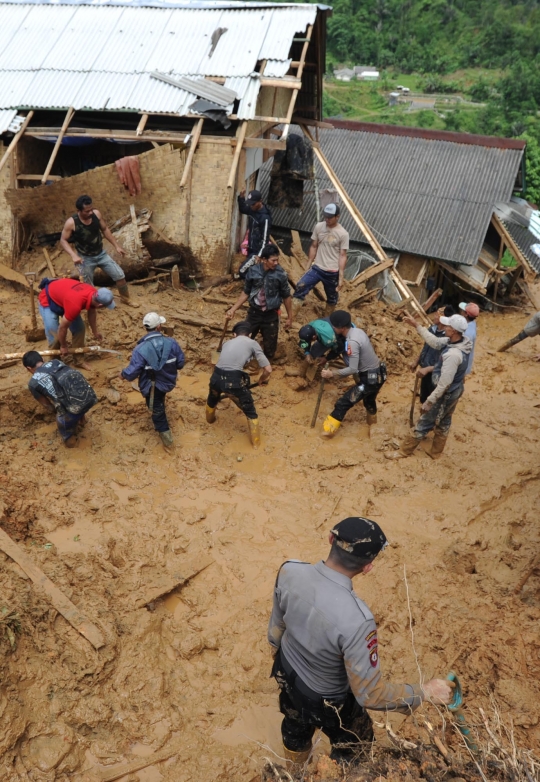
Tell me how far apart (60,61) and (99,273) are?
416 centimetres

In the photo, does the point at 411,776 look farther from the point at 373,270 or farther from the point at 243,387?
the point at 373,270

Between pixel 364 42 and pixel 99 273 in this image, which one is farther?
pixel 364 42

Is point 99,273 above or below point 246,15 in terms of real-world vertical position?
below

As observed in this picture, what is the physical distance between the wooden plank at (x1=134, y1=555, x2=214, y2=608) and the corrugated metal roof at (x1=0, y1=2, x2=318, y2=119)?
7060 mm

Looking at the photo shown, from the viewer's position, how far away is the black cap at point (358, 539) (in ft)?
10.0

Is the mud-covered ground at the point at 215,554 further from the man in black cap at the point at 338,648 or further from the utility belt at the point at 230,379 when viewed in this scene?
the utility belt at the point at 230,379

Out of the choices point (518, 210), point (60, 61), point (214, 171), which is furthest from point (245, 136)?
point (518, 210)

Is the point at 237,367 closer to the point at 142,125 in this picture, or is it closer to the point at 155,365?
the point at 155,365

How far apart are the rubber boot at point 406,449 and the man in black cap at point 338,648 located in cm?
417

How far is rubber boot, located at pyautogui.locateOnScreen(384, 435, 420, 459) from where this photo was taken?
7.35m

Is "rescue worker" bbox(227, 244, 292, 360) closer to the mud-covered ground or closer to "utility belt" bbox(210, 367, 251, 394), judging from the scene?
the mud-covered ground

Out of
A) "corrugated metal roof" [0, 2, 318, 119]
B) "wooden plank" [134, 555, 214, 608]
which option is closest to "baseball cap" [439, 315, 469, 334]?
"wooden plank" [134, 555, 214, 608]

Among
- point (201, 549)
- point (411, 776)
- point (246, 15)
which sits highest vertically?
point (246, 15)

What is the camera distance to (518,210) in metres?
15.1
